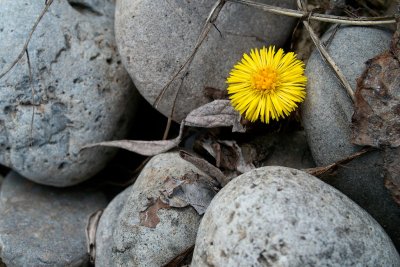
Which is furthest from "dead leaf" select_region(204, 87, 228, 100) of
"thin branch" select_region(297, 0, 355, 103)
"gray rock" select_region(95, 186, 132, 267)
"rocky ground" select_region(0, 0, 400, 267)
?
"gray rock" select_region(95, 186, 132, 267)

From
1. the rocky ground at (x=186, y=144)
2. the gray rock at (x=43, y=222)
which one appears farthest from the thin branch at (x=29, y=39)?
the gray rock at (x=43, y=222)

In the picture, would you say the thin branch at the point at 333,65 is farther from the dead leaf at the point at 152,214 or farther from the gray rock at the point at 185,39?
the dead leaf at the point at 152,214

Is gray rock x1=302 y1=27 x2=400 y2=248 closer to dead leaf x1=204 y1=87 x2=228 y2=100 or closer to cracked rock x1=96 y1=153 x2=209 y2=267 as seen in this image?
dead leaf x1=204 y1=87 x2=228 y2=100

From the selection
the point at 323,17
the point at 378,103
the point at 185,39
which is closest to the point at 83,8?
the point at 185,39

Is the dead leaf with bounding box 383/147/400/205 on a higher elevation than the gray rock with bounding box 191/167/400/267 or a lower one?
higher

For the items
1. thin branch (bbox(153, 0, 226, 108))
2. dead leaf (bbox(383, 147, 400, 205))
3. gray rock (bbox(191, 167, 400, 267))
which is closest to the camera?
gray rock (bbox(191, 167, 400, 267))

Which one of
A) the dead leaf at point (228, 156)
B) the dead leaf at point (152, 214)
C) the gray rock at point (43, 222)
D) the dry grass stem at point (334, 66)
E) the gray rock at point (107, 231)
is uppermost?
the dry grass stem at point (334, 66)

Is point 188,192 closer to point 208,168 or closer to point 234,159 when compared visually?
point 208,168
